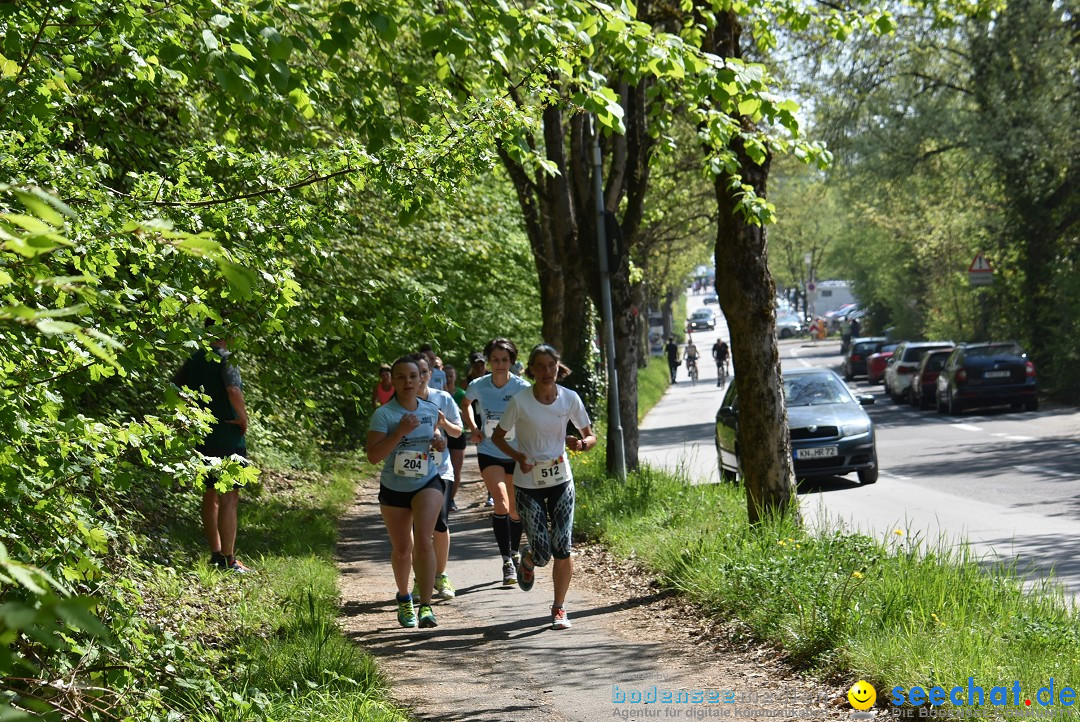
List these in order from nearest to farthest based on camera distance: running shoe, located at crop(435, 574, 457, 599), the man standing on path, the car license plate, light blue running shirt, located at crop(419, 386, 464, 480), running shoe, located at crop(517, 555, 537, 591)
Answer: running shoe, located at crop(517, 555, 537, 591) → light blue running shirt, located at crop(419, 386, 464, 480) → the man standing on path → running shoe, located at crop(435, 574, 457, 599) → the car license plate

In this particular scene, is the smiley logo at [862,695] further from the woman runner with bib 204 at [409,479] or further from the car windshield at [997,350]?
the car windshield at [997,350]

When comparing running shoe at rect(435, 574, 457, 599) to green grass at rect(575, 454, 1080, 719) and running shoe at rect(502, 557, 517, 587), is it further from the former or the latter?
green grass at rect(575, 454, 1080, 719)

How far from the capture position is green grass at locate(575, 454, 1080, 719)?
5715mm

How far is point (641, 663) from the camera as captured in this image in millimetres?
7258

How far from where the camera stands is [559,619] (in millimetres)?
8383

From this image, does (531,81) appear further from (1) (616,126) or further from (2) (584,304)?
→ (2) (584,304)

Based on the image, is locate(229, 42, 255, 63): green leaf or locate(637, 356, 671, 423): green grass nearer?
locate(229, 42, 255, 63): green leaf

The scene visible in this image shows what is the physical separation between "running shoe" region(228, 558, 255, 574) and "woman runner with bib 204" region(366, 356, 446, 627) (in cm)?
164

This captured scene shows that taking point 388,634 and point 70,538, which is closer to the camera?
point 70,538

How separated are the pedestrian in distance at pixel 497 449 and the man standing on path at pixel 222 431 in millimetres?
1957

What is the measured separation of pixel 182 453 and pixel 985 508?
34.2 feet

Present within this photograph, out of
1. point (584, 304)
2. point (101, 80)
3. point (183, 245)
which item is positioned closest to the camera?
point (183, 245)

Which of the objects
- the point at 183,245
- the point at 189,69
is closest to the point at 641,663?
the point at 189,69

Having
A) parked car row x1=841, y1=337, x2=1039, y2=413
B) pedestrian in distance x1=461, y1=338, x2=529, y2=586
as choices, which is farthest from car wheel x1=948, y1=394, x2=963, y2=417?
pedestrian in distance x1=461, y1=338, x2=529, y2=586
